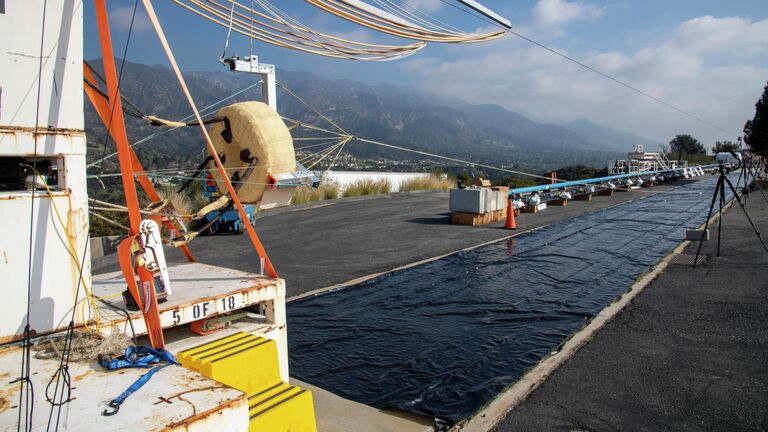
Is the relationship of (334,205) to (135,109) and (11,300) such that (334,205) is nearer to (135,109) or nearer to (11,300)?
(135,109)

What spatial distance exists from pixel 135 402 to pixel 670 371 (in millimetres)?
4524

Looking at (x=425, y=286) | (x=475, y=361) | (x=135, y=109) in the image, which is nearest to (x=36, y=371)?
(x=135, y=109)

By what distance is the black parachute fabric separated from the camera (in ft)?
16.0

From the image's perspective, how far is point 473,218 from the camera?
1469cm

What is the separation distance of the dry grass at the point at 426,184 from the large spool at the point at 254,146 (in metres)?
19.5

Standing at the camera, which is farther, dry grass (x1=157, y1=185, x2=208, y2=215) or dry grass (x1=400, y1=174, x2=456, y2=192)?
dry grass (x1=400, y1=174, x2=456, y2=192)

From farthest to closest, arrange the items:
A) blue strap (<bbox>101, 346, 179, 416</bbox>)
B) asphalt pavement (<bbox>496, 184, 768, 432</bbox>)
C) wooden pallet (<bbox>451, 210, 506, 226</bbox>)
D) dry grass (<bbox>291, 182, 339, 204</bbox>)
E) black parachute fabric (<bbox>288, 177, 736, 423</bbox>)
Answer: dry grass (<bbox>291, 182, 339, 204</bbox>)
wooden pallet (<bbox>451, 210, 506, 226</bbox>)
black parachute fabric (<bbox>288, 177, 736, 423</bbox>)
asphalt pavement (<bbox>496, 184, 768, 432</bbox>)
blue strap (<bbox>101, 346, 179, 416</bbox>)

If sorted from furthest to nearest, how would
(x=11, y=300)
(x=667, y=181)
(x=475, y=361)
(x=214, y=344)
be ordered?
1. (x=667, y=181)
2. (x=475, y=361)
3. (x=214, y=344)
4. (x=11, y=300)

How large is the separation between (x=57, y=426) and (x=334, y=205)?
17187 mm

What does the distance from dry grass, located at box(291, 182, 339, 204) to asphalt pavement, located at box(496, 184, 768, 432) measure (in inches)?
586

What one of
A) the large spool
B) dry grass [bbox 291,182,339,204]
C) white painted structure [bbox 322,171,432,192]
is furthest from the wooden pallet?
white painted structure [bbox 322,171,432,192]

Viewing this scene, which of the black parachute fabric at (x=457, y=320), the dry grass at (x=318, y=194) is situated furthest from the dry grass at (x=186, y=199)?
the black parachute fabric at (x=457, y=320)

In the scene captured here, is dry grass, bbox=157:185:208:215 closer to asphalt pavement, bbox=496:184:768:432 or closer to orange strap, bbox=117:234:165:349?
orange strap, bbox=117:234:165:349

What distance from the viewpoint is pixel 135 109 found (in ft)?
18.1
